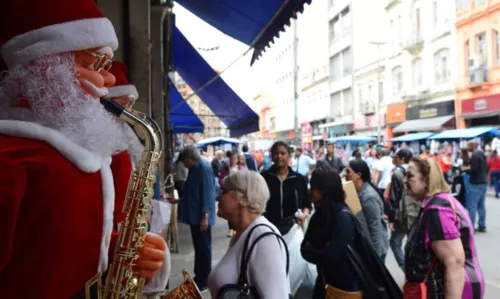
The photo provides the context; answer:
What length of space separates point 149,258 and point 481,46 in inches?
1097

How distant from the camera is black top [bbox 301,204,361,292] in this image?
3.49 m

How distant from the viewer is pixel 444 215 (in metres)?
3.22

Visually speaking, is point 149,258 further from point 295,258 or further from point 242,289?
point 295,258

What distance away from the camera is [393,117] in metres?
34.7

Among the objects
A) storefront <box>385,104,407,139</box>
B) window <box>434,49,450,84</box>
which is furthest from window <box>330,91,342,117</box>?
window <box>434,49,450,84</box>

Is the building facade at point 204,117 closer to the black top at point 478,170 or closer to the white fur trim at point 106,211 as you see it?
the black top at point 478,170

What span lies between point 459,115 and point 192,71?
70.0ft

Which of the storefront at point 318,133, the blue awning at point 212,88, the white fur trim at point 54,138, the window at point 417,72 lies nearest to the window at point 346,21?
the storefront at point 318,133

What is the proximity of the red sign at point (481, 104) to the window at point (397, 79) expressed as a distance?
764cm

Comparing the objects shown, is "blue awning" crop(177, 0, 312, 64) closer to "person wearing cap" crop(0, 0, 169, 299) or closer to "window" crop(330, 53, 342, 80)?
"person wearing cap" crop(0, 0, 169, 299)

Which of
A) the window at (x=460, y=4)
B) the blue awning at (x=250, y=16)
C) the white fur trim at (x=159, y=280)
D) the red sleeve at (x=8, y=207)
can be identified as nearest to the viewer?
the red sleeve at (x=8, y=207)

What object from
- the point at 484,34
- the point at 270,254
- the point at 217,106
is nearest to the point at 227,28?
the point at 217,106

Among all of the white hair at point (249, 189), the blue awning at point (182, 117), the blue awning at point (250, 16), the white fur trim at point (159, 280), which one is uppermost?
the blue awning at point (250, 16)

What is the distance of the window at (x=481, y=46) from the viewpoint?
1003 inches
